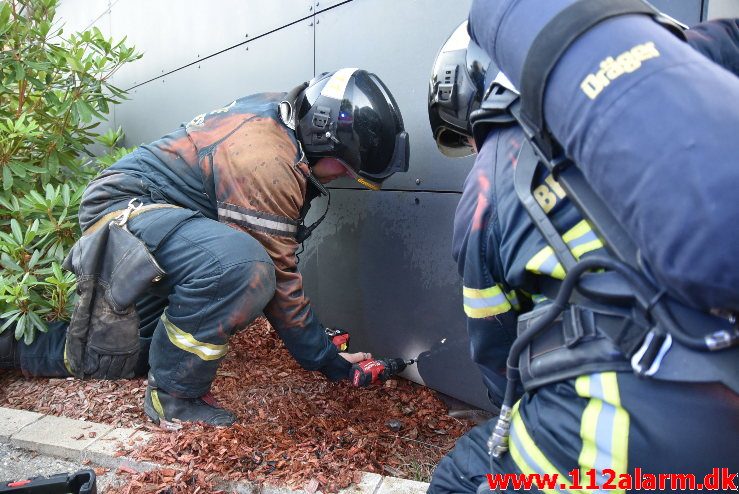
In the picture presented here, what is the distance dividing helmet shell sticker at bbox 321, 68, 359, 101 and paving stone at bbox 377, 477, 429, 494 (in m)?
1.81

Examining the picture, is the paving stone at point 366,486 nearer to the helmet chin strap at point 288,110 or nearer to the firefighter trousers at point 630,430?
the firefighter trousers at point 630,430

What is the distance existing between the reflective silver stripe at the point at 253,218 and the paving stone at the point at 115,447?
1124mm

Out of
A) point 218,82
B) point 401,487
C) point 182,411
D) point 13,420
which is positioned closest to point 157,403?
point 182,411

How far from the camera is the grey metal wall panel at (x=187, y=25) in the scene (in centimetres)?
416

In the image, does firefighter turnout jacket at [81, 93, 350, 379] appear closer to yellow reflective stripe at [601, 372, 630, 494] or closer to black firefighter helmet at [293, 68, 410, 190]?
black firefighter helmet at [293, 68, 410, 190]

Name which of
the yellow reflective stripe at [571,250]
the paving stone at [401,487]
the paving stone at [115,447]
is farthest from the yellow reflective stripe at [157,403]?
the yellow reflective stripe at [571,250]

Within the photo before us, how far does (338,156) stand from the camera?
2.92 m

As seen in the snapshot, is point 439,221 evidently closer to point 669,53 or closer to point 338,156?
point 338,156

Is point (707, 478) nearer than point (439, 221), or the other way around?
point (707, 478)

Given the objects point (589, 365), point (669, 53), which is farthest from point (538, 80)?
point (589, 365)

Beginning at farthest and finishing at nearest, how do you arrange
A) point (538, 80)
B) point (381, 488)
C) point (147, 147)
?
point (147, 147)
point (381, 488)
point (538, 80)

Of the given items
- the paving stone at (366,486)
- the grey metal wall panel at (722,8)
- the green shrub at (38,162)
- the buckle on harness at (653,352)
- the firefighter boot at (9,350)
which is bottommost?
the firefighter boot at (9,350)

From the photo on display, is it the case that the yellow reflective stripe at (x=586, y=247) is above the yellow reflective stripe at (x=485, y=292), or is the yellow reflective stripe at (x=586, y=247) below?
above

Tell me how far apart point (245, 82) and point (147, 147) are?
1.45 metres
